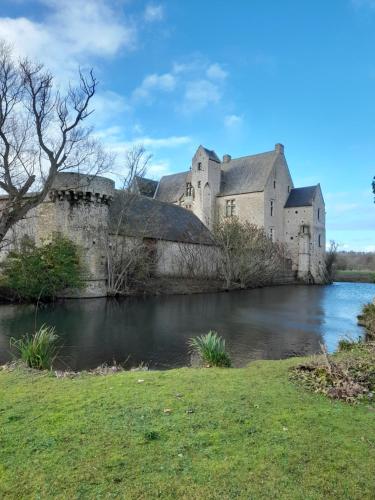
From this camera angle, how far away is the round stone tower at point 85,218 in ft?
81.8

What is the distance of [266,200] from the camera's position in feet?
156

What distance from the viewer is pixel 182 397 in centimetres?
498

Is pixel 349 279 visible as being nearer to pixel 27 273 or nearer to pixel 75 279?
pixel 75 279

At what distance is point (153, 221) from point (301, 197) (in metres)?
26.3

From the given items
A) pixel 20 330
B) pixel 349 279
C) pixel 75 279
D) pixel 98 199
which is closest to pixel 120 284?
pixel 75 279

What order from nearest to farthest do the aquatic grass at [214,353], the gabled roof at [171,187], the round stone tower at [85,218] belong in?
the aquatic grass at [214,353] < the round stone tower at [85,218] < the gabled roof at [171,187]

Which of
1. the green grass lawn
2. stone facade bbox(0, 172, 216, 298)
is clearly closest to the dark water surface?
stone facade bbox(0, 172, 216, 298)

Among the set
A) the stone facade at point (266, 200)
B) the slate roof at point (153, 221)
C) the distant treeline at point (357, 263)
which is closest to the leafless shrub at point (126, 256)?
the slate roof at point (153, 221)

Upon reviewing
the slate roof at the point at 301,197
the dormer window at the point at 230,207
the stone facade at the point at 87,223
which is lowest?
the stone facade at the point at 87,223

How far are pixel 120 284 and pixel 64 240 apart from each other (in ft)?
16.7

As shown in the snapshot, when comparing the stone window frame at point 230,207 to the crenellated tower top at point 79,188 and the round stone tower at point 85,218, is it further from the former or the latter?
the crenellated tower top at point 79,188

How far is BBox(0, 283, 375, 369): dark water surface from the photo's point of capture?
33.4ft

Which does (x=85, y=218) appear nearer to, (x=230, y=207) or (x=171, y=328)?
(x=171, y=328)

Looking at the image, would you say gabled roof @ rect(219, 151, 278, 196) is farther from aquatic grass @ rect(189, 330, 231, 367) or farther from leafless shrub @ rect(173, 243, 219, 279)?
aquatic grass @ rect(189, 330, 231, 367)
